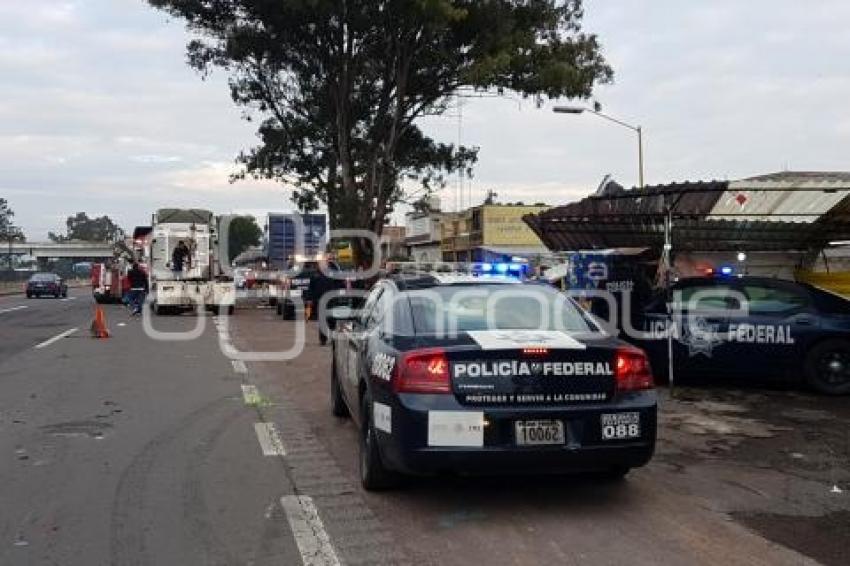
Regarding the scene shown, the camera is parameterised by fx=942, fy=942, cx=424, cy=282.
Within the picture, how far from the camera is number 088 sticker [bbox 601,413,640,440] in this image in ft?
18.7

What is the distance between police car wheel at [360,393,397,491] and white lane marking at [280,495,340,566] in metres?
0.43

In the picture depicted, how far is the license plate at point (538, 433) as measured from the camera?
5578 millimetres

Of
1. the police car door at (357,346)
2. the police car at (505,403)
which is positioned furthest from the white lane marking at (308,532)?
the police car door at (357,346)

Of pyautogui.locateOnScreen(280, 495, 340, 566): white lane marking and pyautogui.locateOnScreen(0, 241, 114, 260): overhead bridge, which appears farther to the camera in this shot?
pyautogui.locateOnScreen(0, 241, 114, 260): overhead bridge

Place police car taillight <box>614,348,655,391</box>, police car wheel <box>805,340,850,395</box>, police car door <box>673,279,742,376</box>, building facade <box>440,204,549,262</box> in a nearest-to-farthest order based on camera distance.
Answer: police car taillight <box>614,348,655,391</box>
police car wheel <box>805,340,850,395</box>
police car door <box>673,279,742,376</box>
building facade <box>440,204,549,262</box>

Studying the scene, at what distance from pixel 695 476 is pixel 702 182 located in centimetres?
450

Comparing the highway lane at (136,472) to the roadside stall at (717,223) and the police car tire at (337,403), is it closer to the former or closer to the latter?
the police car tire at (337,403)

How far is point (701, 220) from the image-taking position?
12234mm

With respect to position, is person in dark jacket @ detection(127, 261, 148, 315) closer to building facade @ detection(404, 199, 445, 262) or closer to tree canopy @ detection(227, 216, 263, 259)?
building facade @ detection(404, 199, 445, 262)

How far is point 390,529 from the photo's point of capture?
5512 mm

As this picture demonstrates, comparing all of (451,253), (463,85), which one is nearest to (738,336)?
(463,85)

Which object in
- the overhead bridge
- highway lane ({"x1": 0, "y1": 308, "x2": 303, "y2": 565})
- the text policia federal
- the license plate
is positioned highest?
the overhead bridge

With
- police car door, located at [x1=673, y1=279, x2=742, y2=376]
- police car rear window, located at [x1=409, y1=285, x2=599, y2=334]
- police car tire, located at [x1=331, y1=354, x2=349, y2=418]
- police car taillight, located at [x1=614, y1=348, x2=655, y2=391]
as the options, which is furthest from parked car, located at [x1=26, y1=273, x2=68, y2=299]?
police car taillight, located at [x1=614, y1=348, x2=655, y2=391]

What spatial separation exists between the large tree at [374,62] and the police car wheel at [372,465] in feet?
76.1
